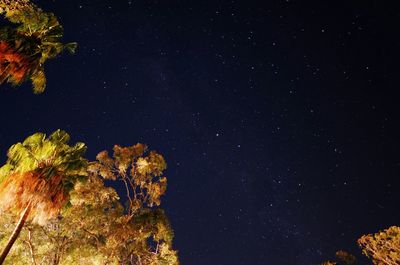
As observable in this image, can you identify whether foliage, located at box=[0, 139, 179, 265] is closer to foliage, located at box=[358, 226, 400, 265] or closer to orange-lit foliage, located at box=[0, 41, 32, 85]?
orange-lit foliage, located at box=[0, 41, 32, 85]

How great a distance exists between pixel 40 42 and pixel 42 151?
9.41 ft

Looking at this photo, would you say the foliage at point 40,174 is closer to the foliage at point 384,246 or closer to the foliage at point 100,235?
the foliage at point 100,235

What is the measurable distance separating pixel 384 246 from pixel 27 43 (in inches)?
889

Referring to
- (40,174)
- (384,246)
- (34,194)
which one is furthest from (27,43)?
(384,246)

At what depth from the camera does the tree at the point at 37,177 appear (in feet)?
25.5

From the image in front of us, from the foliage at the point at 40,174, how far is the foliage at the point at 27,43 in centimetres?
161

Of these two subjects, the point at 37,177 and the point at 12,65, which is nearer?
the point at 12,65

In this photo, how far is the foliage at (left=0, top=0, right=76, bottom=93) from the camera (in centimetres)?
700

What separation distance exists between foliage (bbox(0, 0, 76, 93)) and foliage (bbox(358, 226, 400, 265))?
21.4m

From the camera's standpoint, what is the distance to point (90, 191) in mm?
14336

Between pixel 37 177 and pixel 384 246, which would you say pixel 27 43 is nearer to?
pixel 37 177

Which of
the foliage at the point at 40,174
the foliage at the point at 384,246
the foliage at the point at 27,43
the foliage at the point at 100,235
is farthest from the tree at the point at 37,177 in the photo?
the foliage at the point at 384,246

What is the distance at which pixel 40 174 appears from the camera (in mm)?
8352

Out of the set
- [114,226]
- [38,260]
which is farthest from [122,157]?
[38,260]
